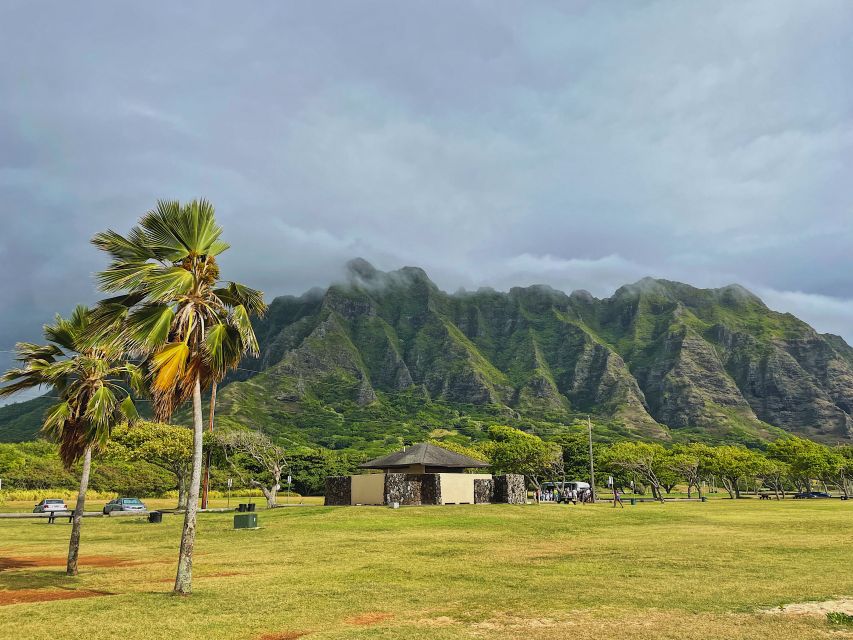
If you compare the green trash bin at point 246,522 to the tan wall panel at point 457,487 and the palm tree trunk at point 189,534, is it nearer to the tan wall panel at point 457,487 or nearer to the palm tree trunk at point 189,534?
the tan wall panel at point 457,487

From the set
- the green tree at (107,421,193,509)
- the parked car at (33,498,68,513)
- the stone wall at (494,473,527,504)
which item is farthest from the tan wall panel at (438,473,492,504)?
the parked car at (33,498,68,513)

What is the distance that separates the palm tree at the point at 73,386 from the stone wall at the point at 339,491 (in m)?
37.2

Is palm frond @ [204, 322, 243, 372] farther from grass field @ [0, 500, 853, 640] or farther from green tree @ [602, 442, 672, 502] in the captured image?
green tree @ [602, 442, 672, 502]

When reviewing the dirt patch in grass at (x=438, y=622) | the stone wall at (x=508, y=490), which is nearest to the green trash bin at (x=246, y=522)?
the dirt patch in grass at (x=438, y=622)

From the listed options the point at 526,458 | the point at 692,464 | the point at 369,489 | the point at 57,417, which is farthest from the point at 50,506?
the point at 692,464

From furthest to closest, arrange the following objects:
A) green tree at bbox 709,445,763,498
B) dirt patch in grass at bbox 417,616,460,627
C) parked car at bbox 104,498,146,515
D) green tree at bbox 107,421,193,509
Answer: green tree at bbox 709,445,763,498 → green tree at bbox 107,421,193,509 → parked car at bbox 104,498,146,515 → dirt patch in grass at bbox 417,616,460,627

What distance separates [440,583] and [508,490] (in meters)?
41.1

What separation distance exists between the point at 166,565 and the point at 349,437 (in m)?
143

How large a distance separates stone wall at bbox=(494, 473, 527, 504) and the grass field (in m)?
22.8

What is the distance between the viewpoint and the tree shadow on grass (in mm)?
16791

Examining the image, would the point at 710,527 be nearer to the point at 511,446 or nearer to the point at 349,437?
the point at 511,446

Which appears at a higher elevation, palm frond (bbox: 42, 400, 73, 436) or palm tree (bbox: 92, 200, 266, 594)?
palm tree (bbox: 92, 200, 266, 594)

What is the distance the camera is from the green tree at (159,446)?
5612 cm

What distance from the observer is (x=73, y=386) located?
19.2m
